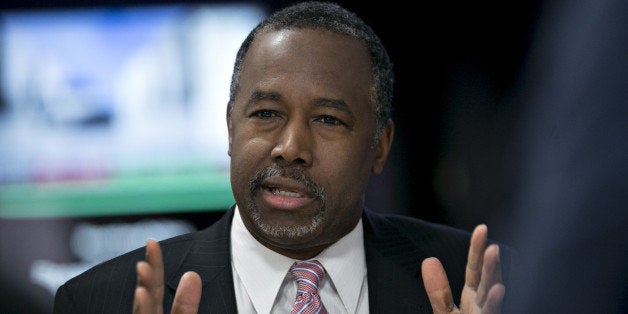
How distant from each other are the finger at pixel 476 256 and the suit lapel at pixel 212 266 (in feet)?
1.82

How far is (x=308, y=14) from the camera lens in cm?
197

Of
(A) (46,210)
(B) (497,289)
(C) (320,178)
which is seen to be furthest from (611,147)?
(A) (46,210)

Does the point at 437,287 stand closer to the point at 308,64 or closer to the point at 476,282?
the point at 476,282

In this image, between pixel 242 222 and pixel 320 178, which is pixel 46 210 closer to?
pixel 242 222

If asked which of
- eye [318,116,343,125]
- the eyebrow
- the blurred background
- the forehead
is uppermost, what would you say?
the forehead

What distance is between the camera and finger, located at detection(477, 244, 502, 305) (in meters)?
1.45

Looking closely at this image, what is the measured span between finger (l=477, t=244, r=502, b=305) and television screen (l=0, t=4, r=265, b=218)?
2.08 metres

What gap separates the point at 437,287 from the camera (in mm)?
1545

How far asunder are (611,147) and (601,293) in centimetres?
22

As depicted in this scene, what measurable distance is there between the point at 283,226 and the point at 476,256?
18.5 inches

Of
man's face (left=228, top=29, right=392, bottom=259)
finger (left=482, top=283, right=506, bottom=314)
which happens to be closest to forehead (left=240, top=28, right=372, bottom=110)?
man's face (left=228, top=29, right=392, bottom=259)

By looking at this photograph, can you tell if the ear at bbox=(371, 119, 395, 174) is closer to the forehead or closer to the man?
the man

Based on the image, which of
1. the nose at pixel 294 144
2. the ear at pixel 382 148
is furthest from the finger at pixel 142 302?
the ear at pixel 382 148

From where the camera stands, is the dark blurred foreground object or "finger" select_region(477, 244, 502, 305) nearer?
the dark blurred foreground object
